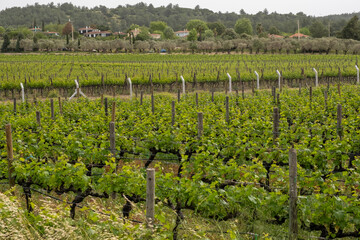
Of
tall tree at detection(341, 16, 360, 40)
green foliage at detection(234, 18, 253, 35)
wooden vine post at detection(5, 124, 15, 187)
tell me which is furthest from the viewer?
green foliage at detection(234, 18, 253, 35)

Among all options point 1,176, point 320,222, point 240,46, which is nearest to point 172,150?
point 1,176

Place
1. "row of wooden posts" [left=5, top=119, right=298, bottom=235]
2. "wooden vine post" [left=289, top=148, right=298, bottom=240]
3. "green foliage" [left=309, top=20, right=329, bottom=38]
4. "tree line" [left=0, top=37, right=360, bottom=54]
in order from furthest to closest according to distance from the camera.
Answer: "green foliage" [left=309, top=20, right=329, bottom=38]
"tree line" [left=0, top=37, right=360, bottom=54]
"wooden vine post" [left=289, top=148, right=298, bottom=240]
"row of wooden posts" [left=5, top=119, right=298, bottom=235]

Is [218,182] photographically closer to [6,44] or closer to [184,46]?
[184,46]

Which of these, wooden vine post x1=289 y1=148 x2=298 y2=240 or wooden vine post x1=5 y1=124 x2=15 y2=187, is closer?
wooden vine post x1=289 y1=148 x2=298 y2=240

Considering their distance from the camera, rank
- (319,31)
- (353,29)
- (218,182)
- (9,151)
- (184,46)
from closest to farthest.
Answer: (218,182) → (9,151) → (353,29) → (184,46) → (319,31)

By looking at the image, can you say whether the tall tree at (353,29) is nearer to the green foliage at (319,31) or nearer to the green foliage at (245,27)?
the green foliage at (319,31)

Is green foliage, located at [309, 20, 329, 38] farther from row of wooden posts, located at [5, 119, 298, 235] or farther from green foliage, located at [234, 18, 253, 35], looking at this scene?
row of wooden posts, located at [5, 119, 298, 235]

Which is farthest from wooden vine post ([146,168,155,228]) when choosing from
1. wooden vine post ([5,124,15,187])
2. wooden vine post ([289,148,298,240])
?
wooden vine post ([5,124,15,187])

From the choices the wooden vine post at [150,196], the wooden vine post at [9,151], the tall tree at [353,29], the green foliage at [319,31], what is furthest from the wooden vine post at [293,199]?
the green foliage at [319,31]

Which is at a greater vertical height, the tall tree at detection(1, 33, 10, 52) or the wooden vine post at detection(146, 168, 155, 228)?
the tall tree at detection(1, 33, 10, 52)

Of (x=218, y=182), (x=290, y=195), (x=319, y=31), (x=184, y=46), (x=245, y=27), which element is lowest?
(x=218, y=182)

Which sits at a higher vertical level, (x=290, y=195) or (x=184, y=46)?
(x=184, y=46)

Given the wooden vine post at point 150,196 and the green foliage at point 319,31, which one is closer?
the wooden vine post at point 150,196

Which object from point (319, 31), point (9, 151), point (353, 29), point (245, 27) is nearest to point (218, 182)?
point (9, 151)
